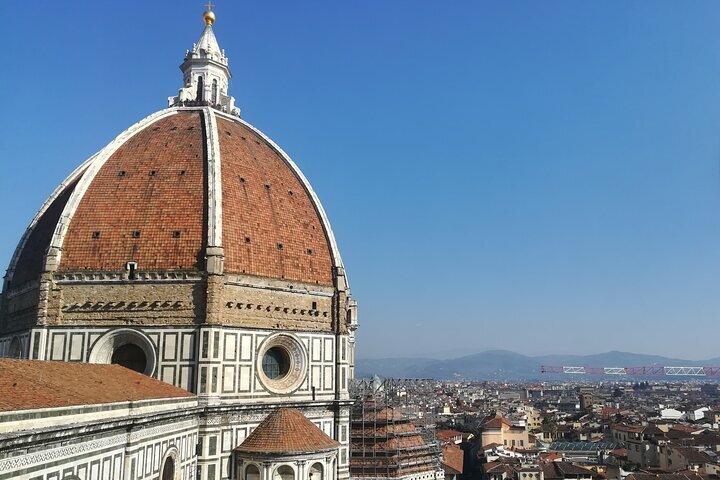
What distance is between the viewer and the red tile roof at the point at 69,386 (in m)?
12.5

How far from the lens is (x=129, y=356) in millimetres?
22531

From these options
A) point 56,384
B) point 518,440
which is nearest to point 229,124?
point 56,384

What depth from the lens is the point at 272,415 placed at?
2288 centimetres

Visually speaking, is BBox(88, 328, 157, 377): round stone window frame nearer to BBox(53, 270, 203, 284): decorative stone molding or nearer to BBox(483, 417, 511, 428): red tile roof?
BBox(53, 270, 203, 284): decorative stone molding

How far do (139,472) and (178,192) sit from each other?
1076cm

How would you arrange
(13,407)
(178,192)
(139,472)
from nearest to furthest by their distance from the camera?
1. (13,407)
2. (139,472)
3. (178,192)

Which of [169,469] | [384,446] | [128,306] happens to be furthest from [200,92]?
[384,446]

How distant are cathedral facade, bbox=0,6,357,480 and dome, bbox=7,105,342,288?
Answer: 55 millimetres

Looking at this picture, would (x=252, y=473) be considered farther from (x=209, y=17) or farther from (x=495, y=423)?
(x=495, y=423)

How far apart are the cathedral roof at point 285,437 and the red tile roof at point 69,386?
277 centimetres

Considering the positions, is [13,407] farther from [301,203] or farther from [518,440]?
[518,440]

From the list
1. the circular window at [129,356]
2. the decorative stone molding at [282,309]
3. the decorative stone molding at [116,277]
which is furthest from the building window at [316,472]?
the decorative stone molding at [116,277]

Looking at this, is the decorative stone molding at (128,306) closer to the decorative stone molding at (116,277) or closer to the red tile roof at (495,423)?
the decorative stone molding at (116,277)

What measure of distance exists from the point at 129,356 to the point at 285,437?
19.2 feet
